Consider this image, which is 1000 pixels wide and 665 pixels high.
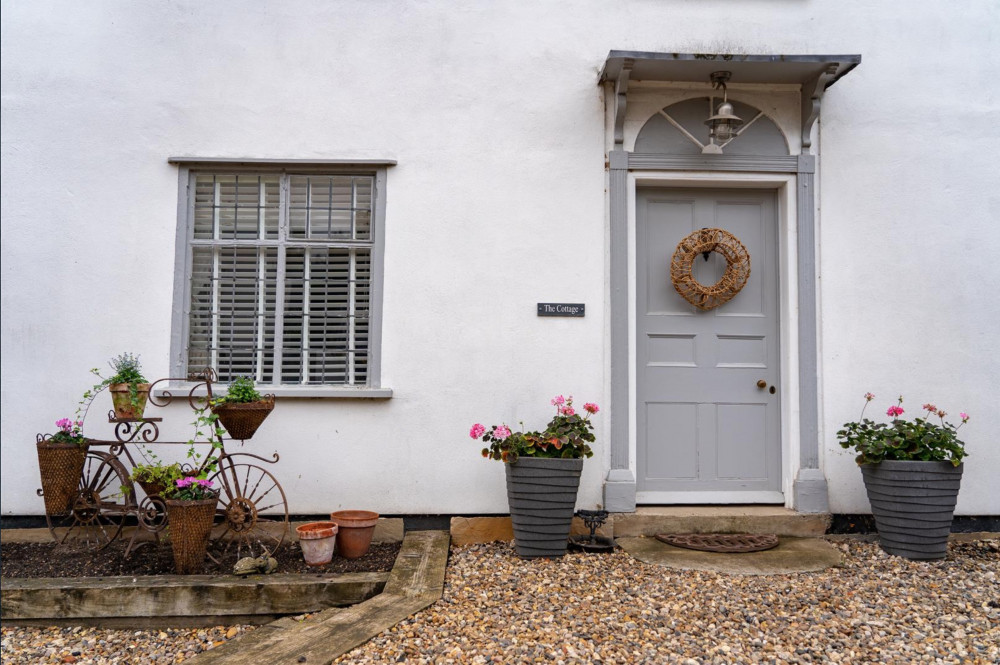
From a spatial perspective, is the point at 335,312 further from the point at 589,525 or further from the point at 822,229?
the point at 822,229

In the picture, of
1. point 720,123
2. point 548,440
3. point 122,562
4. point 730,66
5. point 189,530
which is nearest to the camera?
point 189,530

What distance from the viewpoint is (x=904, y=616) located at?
3.42 metres

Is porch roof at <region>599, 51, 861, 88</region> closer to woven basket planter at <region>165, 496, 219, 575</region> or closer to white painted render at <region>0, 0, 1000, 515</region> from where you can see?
white painted render at <region>0, 0, 1000, 515</region>

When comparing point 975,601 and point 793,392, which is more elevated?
point 793,392

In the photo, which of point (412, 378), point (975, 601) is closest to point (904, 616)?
point (975, 601)

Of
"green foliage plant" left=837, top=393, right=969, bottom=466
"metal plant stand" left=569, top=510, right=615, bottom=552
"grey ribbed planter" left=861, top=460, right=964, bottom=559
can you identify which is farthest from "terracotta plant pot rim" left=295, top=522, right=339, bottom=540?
"grey ribbed planter" left=861, top=460, right=964, bottom=559

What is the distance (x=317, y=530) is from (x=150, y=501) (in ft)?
3.72

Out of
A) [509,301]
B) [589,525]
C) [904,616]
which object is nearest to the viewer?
[904,616]

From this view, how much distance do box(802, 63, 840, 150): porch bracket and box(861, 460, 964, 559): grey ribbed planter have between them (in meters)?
2.25

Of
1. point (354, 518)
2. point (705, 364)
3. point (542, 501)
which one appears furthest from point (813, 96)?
point (354, 518)

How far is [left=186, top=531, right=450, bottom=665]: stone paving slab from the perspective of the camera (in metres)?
2.97

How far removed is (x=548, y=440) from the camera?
419cm

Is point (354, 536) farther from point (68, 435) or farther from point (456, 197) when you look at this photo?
point (456, 197)

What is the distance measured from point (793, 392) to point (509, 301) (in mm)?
2050
